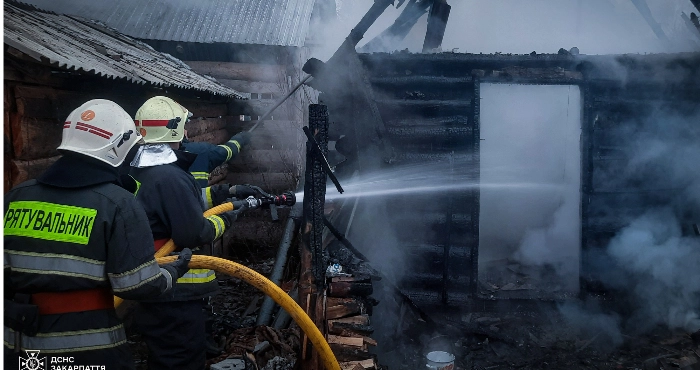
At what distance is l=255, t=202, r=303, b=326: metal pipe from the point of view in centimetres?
579

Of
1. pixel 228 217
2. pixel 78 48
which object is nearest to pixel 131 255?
pixel 228 217

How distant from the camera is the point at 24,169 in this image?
395cm

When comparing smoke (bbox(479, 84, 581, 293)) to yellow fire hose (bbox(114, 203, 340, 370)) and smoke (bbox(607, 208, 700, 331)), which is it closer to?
smoke (bbox(607, 208, 700, 331))

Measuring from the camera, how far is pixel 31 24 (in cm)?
499

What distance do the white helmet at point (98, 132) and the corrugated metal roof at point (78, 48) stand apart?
4.45 feet

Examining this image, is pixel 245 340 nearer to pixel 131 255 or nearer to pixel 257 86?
pixel 131 255

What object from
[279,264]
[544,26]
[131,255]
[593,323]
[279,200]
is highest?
[544,26]

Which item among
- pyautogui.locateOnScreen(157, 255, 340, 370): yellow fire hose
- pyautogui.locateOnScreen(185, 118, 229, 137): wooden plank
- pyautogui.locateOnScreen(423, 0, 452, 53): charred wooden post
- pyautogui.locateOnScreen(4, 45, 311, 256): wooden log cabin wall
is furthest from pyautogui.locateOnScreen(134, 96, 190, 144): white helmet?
pyautogui.locateOnScreen(423, 0, 452, 53): charred wooden post

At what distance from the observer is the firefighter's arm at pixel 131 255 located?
A: 8.52 feet

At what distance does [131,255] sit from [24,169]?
6.92 feet

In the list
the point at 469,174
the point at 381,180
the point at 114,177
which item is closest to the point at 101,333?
the point at 114,177

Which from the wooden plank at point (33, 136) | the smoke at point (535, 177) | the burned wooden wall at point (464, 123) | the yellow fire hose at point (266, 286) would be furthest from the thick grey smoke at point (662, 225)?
the wooden plank at point (33, 136)

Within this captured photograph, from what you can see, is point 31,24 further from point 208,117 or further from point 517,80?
point 517,80

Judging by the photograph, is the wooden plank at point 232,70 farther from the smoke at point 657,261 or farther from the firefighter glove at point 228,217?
the smoke at point 657,261
